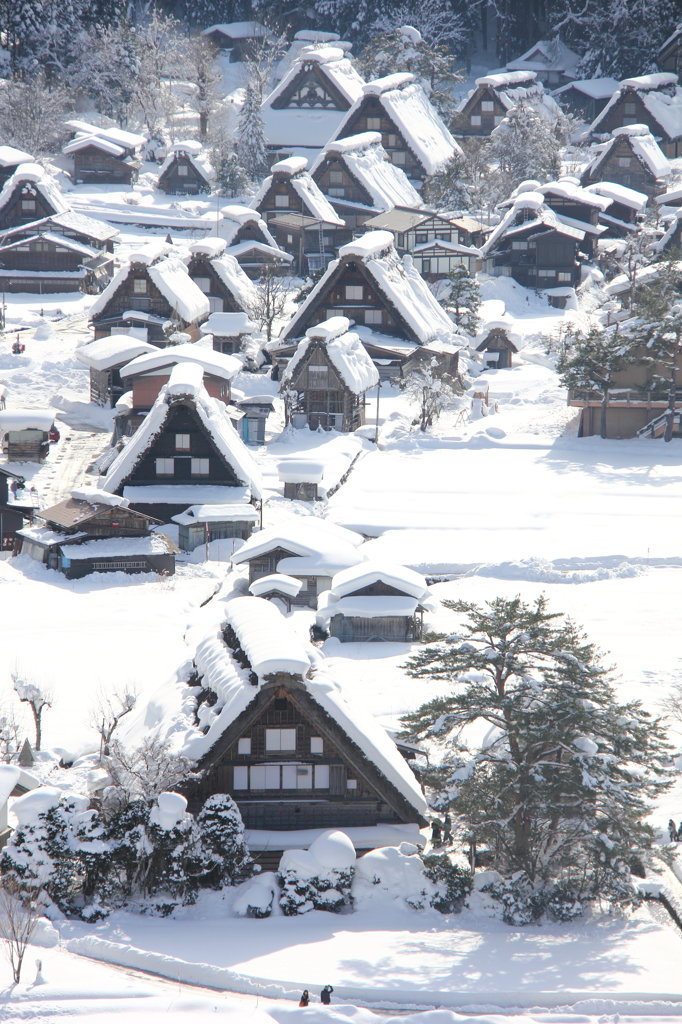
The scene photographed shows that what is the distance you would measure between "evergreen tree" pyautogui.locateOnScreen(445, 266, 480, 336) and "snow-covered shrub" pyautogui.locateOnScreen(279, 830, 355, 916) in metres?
48.9

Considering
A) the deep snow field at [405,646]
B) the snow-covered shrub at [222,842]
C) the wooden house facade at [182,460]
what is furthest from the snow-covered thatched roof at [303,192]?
the snow-covered shrub at [222,842]

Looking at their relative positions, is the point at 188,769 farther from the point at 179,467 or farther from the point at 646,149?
the point at 646,149

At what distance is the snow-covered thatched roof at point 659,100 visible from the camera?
3787 inches

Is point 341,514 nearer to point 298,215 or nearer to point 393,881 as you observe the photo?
point 393,881

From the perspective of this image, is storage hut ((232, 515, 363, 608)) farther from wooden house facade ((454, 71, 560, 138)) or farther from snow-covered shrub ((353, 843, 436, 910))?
wooden house facade ((454, 71, 560, 138))

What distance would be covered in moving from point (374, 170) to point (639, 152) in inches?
723

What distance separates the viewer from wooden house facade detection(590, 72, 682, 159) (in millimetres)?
96250

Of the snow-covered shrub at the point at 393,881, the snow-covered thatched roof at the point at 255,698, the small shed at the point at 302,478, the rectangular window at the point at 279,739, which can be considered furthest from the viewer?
the small shed at the point at 302,478

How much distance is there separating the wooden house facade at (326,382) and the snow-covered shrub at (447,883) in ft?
117

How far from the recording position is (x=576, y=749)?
974 inches

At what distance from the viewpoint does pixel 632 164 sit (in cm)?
9162

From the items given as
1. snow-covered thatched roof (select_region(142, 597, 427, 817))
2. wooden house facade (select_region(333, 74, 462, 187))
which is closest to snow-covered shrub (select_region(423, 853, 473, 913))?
snow-covered thatched roof (select_region(142, 597, 427, 817))

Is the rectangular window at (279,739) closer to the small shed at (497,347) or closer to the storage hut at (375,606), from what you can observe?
the storage hut at (375,606)

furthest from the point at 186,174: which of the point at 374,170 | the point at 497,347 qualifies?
the point at 497,347
